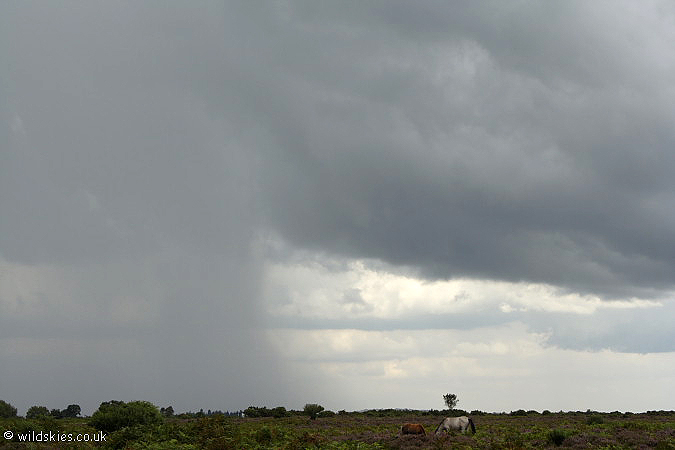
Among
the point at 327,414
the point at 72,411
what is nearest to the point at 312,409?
the point at 327,414

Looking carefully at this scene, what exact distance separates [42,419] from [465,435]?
2897 centimetres

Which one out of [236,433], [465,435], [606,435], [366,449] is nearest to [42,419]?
[236,433]

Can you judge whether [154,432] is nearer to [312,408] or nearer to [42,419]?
[42,419]

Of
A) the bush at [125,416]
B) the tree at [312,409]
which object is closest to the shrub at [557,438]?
the bush at [125,416]

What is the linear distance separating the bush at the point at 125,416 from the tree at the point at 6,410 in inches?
1450

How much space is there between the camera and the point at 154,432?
110 feet

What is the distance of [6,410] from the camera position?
6569cm

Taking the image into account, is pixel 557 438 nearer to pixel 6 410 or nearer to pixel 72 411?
pixel 6 410

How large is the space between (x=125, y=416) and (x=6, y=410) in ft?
132

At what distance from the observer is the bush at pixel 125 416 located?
36094 millimetres

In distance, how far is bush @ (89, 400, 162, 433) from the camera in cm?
3609

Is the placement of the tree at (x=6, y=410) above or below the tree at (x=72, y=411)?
above

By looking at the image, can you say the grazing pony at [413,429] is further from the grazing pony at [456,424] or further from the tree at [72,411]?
the tree at [72,411]

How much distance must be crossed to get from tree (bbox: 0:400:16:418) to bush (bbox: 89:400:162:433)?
3682 cm
